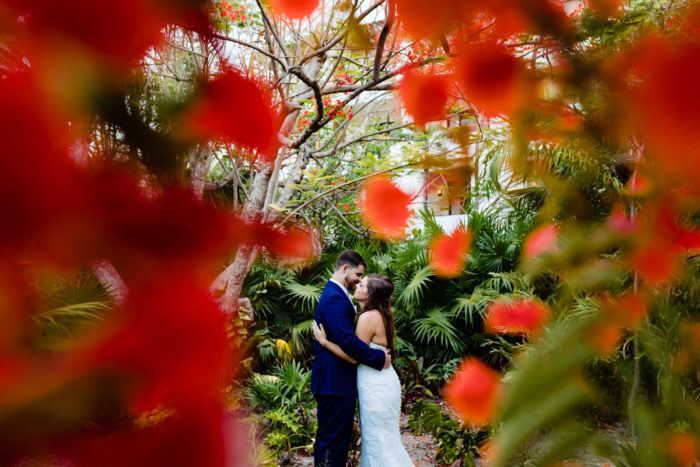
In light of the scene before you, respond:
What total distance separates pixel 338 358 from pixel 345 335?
6.5 inches

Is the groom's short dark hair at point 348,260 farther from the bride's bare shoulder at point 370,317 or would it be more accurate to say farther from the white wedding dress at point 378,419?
the white wedding dress at point 378,419

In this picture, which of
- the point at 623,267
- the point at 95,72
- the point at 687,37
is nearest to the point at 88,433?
the point at 95,72

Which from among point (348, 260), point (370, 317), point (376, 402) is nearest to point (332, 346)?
point (370, 317)

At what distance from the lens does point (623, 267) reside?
0.81 m

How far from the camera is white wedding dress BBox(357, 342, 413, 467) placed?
3291 millimetres

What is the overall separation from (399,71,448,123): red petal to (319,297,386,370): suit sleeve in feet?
6.53

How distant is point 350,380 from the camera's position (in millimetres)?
3270

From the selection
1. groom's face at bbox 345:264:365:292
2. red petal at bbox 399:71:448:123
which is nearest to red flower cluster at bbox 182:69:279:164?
red petal at bbox 399:71:448:123

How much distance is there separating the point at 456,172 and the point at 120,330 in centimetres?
73

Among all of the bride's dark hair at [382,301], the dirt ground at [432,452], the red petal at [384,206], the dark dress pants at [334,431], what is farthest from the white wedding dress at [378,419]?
the red petal at [384,206]

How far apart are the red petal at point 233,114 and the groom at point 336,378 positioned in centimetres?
226

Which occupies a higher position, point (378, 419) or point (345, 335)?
point (345, 335)

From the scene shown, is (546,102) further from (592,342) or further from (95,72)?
(95,72)

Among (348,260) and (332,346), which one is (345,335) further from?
(348,260)
